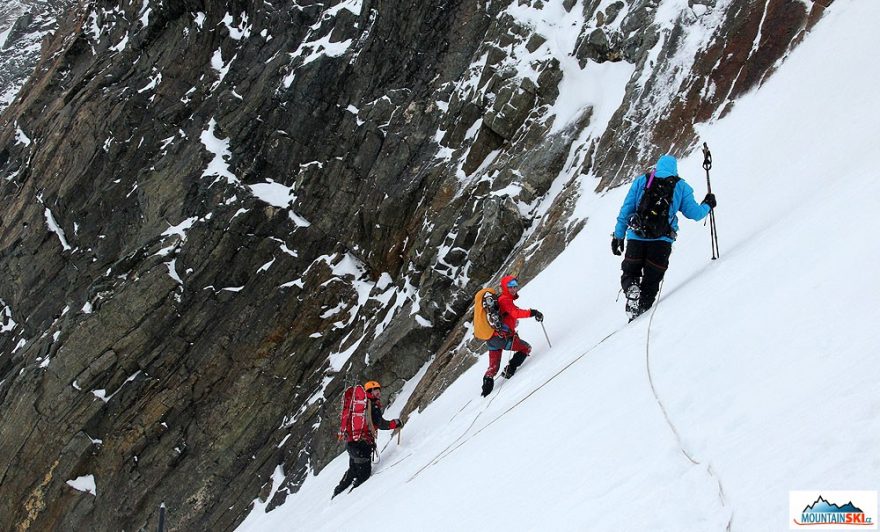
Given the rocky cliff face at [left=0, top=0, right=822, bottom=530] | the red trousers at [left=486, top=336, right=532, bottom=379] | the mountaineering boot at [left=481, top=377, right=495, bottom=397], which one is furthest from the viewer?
the rocky cliff face at [left=0, top=0, right=822, bottom=530]

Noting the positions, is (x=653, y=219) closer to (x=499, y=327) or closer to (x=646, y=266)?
(x=646, y=266)

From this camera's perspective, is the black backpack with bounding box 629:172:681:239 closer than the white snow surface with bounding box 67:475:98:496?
Yes

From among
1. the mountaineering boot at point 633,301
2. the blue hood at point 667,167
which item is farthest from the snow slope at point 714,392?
the blue hood at point 667,167

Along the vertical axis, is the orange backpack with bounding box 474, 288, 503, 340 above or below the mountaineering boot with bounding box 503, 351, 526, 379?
above

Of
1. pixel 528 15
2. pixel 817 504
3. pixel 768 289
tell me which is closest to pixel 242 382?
pixel 528 15

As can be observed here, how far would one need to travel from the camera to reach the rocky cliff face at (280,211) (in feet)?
56.6

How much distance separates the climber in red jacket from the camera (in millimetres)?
8961

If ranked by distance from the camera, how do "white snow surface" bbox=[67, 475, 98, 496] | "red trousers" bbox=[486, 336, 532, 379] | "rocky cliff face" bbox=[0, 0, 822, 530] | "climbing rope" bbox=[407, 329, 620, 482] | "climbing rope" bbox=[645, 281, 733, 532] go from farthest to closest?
"white snow surface" bbox=[67, 475, 98, 496]
"rocky cliff face" bbox=[0, 0, 822, 530]
"red trousers" bbox=[486, 336, 532, 379]
"climbing rope" bbox=[407, 329, 620, 482]
"climbing rope" bbox=[645, 281, 733, 532]

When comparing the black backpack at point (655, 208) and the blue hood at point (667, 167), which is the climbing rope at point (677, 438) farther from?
the blue hood at point (667, 167)

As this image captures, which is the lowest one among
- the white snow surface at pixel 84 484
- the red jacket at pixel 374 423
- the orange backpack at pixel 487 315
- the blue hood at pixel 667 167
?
the red jacket at pixel 374 423

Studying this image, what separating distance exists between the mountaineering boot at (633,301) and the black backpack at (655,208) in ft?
2.00

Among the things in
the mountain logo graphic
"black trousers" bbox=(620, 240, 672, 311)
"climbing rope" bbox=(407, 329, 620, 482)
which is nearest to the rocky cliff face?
"climbing rope" bbox=(407, 329, 620, 482)

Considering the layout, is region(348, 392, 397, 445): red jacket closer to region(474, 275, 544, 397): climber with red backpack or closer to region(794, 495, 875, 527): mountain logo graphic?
region(474, 275, 544, 397): climber with red backpack

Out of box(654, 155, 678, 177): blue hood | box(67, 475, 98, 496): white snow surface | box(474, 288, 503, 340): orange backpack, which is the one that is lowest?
box(474, 288, 503, 340): orange backpack
